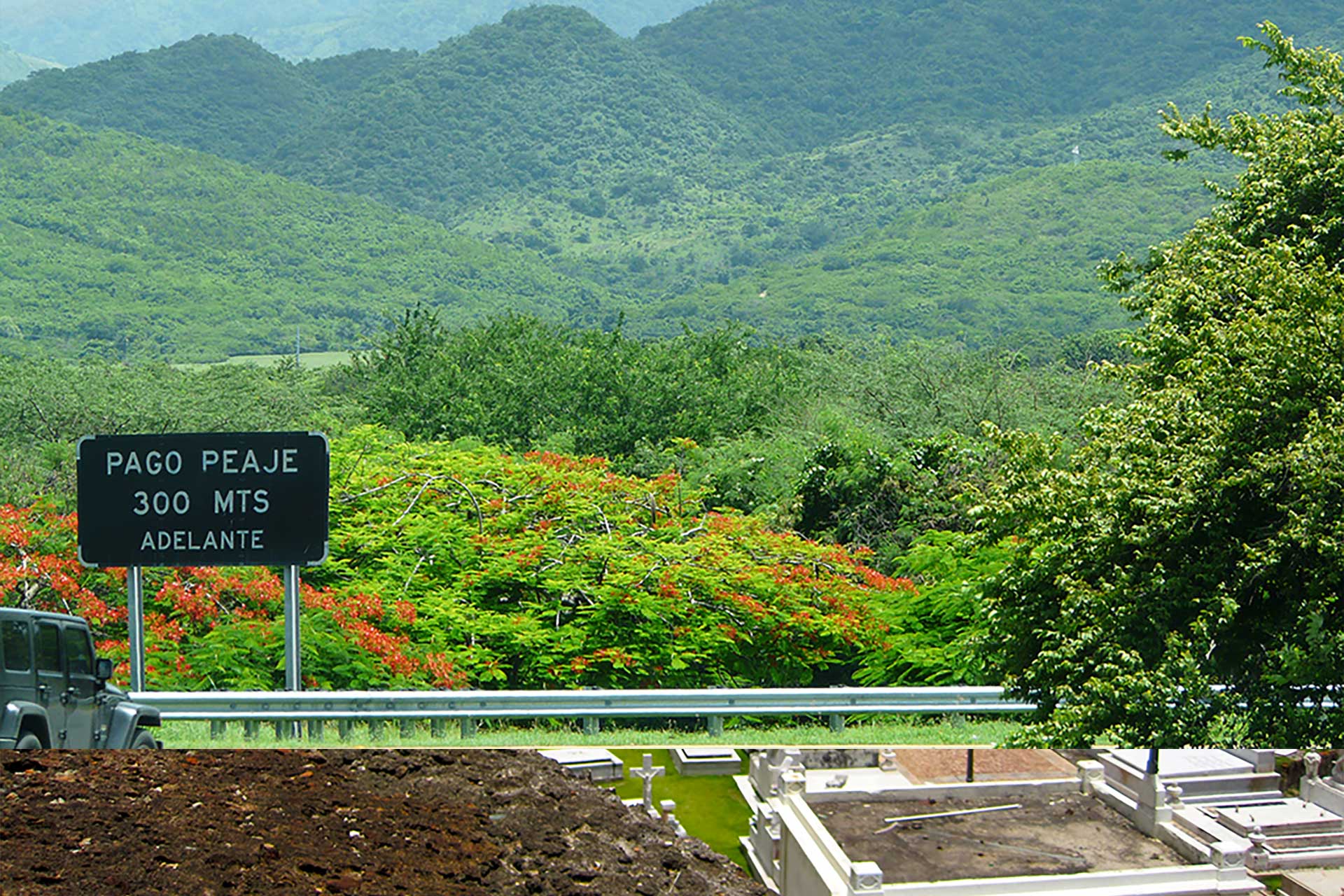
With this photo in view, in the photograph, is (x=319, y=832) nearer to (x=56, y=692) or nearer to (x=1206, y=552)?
(x=56, y=692)

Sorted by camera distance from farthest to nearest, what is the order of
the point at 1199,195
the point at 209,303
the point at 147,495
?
the point at 1199,195, the point at 209,303, the point at 147,495

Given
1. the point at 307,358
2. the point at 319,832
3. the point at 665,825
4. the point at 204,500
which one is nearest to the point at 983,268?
the point at 307,358

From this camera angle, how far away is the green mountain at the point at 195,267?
142750 mm

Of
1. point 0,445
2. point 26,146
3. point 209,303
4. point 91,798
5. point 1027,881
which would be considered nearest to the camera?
point 1027,881

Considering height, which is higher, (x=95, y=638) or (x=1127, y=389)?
(x=1127, y=389)

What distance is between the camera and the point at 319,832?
22.2 feet

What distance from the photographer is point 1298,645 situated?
1198 centimetres

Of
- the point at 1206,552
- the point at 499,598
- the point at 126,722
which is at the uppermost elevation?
the point at 1206,552

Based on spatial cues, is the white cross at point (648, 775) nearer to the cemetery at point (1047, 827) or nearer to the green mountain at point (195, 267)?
the cemetery at point (1047, 827)

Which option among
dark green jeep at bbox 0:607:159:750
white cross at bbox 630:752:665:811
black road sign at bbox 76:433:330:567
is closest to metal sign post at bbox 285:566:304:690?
black road sign at bbox 76:433:330:567

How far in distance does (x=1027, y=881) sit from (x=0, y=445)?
3878 cm

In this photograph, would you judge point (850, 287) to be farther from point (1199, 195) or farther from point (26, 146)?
point (26, 146)

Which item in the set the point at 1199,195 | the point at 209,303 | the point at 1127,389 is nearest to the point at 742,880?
the point at 1127,389

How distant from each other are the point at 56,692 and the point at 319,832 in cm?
214
